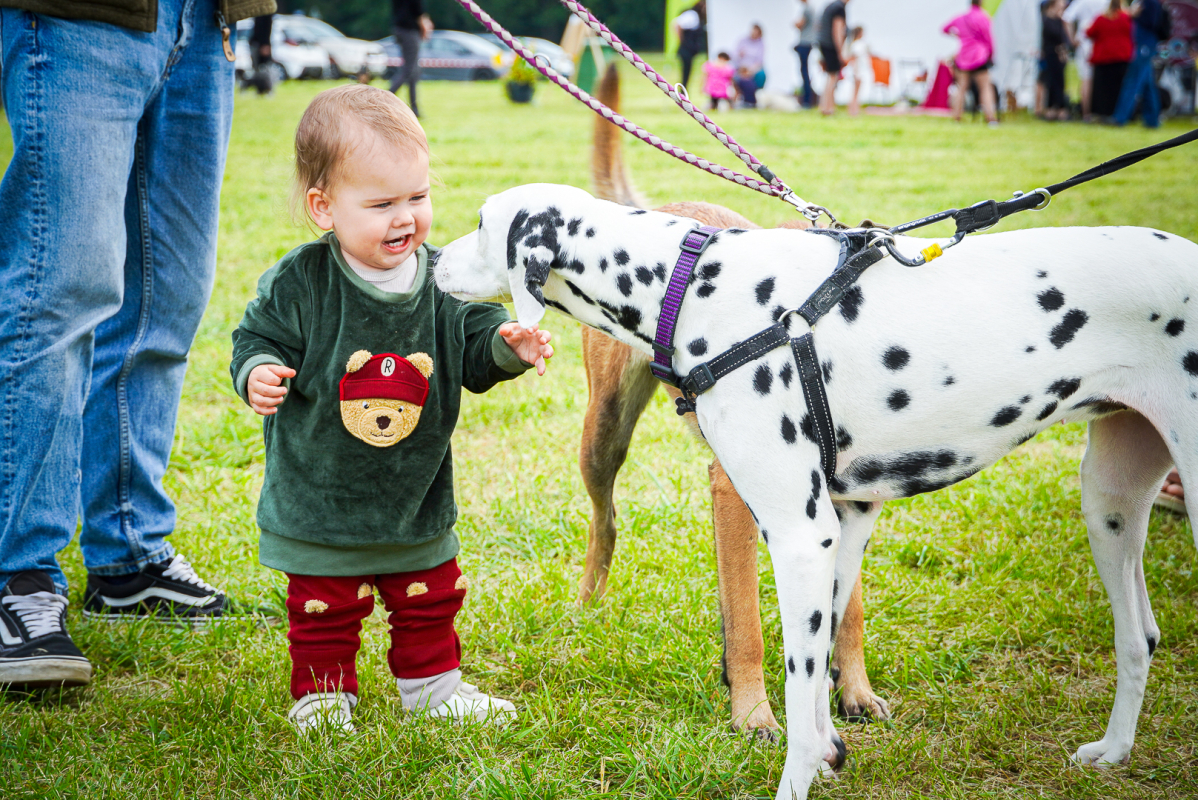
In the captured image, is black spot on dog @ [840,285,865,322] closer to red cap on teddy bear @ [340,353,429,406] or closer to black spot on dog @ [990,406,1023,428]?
black spot on dog @ [990,406,1023,428]

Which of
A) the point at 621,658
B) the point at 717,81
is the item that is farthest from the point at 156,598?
the point at 717,81

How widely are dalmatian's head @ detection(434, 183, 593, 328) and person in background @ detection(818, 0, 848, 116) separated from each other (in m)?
19.6

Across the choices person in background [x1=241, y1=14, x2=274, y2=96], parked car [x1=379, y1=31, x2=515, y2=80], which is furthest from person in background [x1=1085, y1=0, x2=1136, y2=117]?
parked car [x1=379, y1=31, x2=515, y2=80]

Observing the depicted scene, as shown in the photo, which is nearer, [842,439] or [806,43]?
[842,439]

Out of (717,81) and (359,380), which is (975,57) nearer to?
(717,81)

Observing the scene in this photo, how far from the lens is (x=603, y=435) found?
3330mm

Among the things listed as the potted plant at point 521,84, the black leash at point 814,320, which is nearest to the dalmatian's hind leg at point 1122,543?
the black leash at point 814,320

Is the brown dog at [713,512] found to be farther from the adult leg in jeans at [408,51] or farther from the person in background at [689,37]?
the person in background at [689,37]

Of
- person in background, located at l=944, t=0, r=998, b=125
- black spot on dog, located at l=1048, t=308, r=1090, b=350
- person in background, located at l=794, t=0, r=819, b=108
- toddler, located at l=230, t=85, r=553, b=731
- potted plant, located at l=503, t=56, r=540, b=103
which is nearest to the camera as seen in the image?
black spot on dog, located at l=1048, t=308, r=1090, b=350

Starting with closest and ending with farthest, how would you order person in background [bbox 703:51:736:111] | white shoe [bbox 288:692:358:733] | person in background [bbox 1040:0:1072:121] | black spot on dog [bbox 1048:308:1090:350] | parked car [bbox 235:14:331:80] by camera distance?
1. black spot on dog [bbox 1048:308:1090:350]
2. white shoe [bbox 288:692:358:733]
3. person in background [bbox 1040:0:1072:121]
4. person in background [bbox 703:51:736:111]
5. parked car [bbox 235:14:331:80]

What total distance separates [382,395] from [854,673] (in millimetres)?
1615

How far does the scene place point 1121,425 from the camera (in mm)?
2389

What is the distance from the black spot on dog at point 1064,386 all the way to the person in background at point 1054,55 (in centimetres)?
1997

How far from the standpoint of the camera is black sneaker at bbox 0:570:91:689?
262 centimetres
